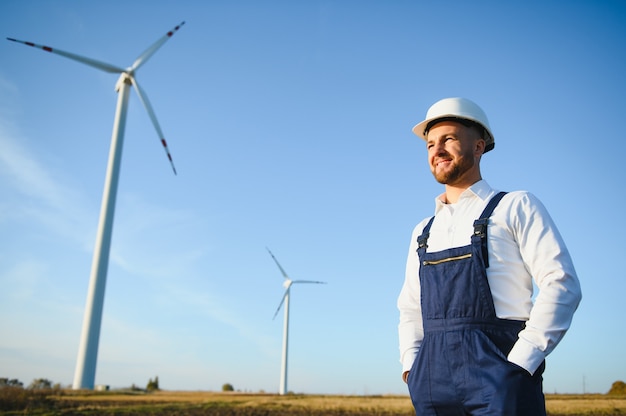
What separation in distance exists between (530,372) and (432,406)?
792 mm

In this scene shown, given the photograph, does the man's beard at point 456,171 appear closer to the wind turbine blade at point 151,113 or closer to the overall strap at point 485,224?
the overall strap at point 485,224

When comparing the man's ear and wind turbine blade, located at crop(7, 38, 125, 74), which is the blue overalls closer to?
the man's ear

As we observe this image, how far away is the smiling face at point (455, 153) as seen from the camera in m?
4.35

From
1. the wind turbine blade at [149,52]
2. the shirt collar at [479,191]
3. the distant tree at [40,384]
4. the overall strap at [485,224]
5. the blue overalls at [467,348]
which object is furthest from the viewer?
the wind turbine blade at [149,52]

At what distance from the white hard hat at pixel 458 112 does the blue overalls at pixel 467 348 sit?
2.33 ft

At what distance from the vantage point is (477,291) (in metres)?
3.77

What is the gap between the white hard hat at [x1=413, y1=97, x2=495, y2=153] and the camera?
4305 millimetres

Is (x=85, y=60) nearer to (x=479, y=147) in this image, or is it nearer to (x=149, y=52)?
(x=149, y=52)

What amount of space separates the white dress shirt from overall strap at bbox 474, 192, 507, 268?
1.4 inches

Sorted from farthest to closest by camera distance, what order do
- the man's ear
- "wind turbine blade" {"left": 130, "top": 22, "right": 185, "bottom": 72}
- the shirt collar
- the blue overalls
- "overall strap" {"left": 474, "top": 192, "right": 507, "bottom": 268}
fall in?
"wind turbine blade" {"left": 130, "top": 22, "right": 185, "bottom": 72} < the man's ear < the shirt collar < "overall strap" {"left": 474, "top": 192, "right": 507, "bottom": 268} < the blue overalls

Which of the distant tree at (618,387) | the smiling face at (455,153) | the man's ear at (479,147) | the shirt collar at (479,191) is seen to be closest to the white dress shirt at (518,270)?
the shirt collar at (479,191)

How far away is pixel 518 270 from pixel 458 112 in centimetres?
136

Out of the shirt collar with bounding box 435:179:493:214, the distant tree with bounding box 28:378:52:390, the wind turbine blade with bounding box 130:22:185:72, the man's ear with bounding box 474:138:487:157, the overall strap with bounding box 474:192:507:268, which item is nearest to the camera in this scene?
the overall strap with bounding box 474:192:507:268

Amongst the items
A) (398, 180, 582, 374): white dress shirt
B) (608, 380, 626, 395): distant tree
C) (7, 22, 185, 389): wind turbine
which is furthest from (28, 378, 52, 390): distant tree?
(608, 380, 626, 395): distant tree
